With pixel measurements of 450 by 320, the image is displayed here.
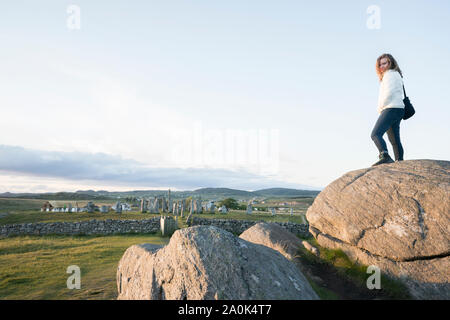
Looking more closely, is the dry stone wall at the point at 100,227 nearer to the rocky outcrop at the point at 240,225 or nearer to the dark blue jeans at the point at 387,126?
the rocky outcrop at the point at 240,225

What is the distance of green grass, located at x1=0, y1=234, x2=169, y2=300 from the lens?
887 cm

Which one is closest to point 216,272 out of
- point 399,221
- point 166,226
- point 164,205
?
point 399,221

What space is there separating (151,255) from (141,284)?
2.09 feet

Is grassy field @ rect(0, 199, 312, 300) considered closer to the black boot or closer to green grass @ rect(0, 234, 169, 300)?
green grass @ rect(0, 234, 169, 300)

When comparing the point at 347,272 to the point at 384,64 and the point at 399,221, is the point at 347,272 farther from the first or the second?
the point at 384,64

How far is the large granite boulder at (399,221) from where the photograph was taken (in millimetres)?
6492

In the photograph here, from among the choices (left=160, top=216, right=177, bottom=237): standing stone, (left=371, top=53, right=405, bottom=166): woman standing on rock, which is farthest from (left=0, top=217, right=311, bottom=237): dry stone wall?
(left=371, top=53, right=405, bottom=166): woman standing on rock

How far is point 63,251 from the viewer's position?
16859mm

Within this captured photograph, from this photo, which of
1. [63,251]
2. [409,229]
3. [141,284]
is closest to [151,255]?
[141,284]

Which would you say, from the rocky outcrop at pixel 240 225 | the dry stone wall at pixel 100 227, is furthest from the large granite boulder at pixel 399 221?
the rocky outcrop at pixel 240 225

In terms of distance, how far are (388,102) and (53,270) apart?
14.1 m

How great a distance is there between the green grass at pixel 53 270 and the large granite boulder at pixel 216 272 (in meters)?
3.36

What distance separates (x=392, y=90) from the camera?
7.77 m

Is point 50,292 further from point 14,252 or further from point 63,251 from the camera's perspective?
point 14,252
